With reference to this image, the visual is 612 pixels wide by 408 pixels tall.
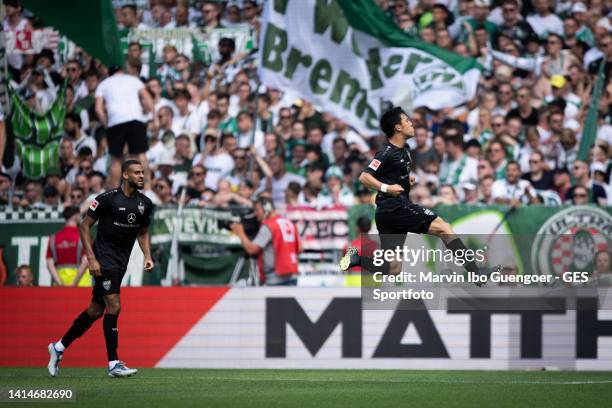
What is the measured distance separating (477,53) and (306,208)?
16.5ft

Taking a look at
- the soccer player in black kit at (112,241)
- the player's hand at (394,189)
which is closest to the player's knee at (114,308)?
the soccer player in black kit at (112,241)

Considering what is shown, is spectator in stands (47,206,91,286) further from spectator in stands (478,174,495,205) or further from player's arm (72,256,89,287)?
spectator in stands (478,174,495,205)

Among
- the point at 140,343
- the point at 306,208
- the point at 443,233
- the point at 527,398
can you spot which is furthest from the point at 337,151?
the point at 527,398

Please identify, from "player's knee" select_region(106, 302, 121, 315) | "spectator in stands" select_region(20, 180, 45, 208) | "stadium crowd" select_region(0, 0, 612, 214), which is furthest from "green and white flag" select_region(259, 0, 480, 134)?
"player's knee" select_region(106, 302, 121, 315)

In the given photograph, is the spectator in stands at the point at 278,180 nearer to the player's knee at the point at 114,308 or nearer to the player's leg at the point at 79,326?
the player's leg at the point at 79,326

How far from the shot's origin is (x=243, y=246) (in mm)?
17859

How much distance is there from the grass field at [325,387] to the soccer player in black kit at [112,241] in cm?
62

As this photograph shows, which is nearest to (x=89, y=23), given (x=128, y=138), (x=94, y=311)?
(x=128, y=138)

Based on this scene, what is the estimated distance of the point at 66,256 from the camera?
1823 cm

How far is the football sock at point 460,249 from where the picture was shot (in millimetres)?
13102

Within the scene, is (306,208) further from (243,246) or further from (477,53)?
(477,53)

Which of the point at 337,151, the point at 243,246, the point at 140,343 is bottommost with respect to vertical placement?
the point at 140,343

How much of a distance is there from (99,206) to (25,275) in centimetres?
493

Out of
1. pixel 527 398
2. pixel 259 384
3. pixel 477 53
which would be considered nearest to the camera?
pixel 527 398
